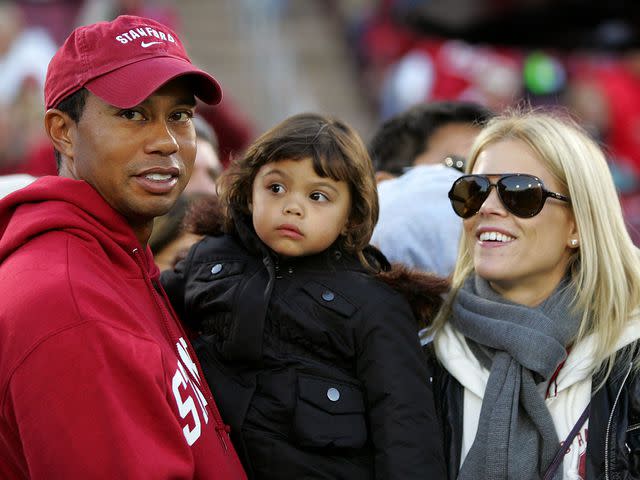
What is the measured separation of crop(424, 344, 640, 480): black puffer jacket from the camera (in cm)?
279

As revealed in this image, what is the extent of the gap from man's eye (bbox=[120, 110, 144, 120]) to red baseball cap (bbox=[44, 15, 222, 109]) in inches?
2.9

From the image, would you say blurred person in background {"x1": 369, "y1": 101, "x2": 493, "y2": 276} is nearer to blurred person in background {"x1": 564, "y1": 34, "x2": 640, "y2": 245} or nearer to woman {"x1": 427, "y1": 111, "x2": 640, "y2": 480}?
woman {"x1": 427, "y1": 111, "x2": 640, "y2": 480}

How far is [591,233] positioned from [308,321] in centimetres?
99

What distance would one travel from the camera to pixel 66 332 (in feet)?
7.20

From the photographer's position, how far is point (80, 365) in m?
2.18

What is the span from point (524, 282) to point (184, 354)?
121 centimetres

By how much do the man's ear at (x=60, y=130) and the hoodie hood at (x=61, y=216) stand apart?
6.2 inches

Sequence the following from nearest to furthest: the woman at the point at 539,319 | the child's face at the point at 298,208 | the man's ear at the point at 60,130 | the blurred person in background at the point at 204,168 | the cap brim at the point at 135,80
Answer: the cap brim at the point at 135,80 < the man's ear at the point at 60,130 < the woman at the point at 539,319 < the child's face at the point at 298,208 < the blurred person in background at the point at 204,168

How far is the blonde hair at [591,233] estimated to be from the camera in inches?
120

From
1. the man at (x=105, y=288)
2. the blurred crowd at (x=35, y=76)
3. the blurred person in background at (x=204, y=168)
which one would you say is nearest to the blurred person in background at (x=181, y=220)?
the blurred person in background at (x=204, y=168)

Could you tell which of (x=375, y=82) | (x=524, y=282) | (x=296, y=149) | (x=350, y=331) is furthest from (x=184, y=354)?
(x=375, y=82)

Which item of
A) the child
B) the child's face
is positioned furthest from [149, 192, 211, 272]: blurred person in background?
the child's face

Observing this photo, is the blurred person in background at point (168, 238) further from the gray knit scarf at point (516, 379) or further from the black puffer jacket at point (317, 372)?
the gray knit scarf at point (516, 379)

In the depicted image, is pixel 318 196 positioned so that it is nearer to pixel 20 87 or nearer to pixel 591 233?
pixel 591 233
